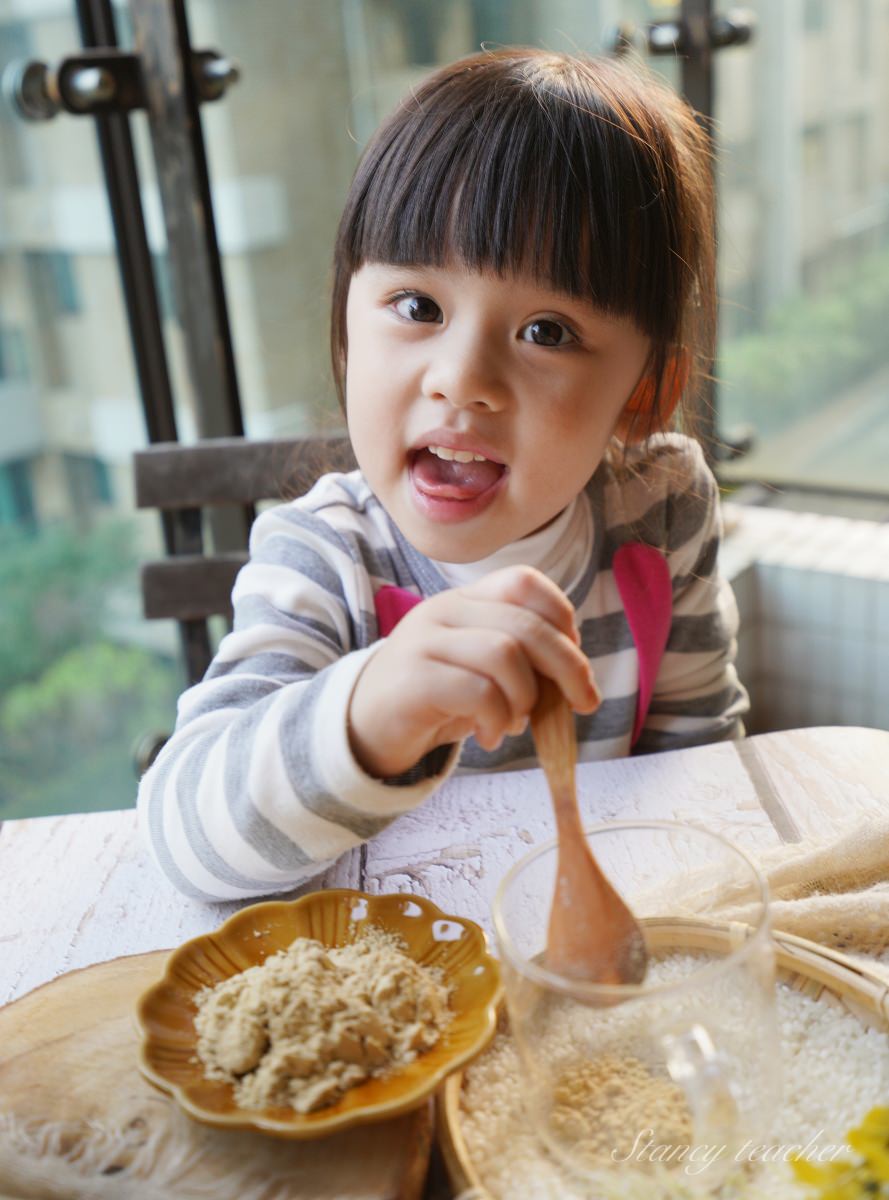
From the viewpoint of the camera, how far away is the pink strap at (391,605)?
38.6 inches

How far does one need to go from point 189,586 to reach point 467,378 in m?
0.59

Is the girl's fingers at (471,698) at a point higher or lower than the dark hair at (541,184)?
lower

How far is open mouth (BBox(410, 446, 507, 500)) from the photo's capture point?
2.82ft

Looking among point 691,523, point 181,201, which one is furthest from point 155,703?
point 691,523

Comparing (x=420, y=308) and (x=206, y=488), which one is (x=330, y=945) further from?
(x=206, y=488)

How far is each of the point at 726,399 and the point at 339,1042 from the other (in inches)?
66.8

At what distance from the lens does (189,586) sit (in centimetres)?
128

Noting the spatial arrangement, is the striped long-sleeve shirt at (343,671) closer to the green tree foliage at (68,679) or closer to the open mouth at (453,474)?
the open mouth at (453,474)

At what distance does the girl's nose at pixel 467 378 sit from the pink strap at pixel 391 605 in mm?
226

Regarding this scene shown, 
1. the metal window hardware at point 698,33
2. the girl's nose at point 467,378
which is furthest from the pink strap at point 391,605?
the metal window hardware at point 698,33

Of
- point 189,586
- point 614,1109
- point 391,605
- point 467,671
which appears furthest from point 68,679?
point 614,1109

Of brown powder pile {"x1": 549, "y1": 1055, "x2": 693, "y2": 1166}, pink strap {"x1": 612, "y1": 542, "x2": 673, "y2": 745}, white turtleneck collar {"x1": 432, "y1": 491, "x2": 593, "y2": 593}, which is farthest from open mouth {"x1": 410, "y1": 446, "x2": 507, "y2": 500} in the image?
brown powder pile {"x1": 549, "y1": 1055, "x2": 693, "y2": 1166}

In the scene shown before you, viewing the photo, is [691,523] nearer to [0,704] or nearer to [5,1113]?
[5,1113]

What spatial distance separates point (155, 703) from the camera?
2121 millimetres
